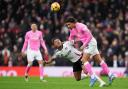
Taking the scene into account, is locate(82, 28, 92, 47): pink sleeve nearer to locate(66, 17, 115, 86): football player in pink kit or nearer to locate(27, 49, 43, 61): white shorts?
locate(66, 17, 115, 86): football player in pink kit

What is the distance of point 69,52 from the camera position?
20.7 meters

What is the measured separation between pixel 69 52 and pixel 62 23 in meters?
15.5

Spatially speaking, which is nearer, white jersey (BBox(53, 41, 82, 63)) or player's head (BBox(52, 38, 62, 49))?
player's head (BBox(52, 38, 62, 49))

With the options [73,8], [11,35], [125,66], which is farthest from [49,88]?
[73,8]

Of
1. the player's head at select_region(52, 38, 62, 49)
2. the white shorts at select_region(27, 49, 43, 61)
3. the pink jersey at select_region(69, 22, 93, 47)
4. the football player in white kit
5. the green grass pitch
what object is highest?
the pink jersey at select_region(69, 22, 93, 47)

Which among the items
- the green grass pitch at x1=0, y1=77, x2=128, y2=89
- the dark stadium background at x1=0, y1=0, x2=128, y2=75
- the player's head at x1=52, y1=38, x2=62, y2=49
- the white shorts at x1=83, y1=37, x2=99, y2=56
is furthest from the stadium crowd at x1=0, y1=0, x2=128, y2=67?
the player's head at x1=52, y1=38, x2=62, y2=49

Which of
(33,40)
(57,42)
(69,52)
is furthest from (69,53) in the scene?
(33,40)

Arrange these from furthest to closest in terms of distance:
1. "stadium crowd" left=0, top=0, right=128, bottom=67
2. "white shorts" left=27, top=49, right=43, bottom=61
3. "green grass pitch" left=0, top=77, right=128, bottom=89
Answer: "stadium crowd" left=0, top=0, right=128, bottom=67 → "white shorts" left=27, top=49, right=43, bottom=61 → "green grass pitch" left=0, top=77, right=128, bottom=89

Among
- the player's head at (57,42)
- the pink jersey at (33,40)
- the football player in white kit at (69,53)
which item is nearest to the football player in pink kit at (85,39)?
the football player in white kit at (69,53)

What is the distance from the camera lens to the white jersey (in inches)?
803

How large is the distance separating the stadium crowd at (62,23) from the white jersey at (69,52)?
1147 cm

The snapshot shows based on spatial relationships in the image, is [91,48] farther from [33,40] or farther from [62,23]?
[62,23]

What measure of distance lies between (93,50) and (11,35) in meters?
15.4

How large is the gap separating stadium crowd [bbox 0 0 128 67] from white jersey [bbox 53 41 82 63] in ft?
37.6
